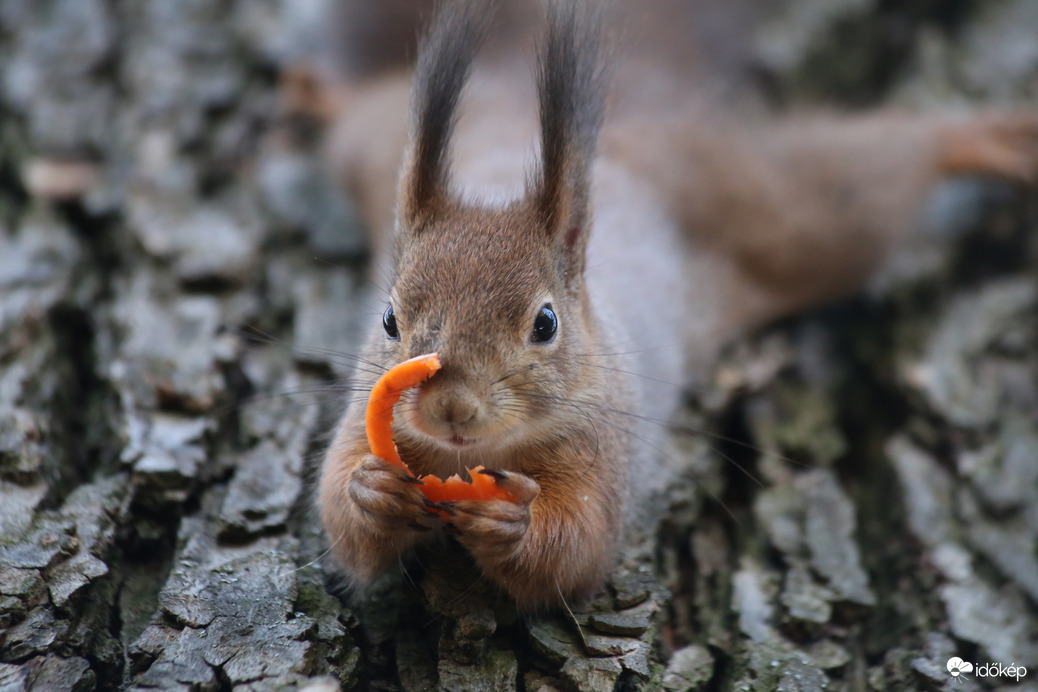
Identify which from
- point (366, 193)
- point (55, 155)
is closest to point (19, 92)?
point (55, 155)

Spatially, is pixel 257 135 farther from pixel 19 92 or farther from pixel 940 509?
pixel 940 509

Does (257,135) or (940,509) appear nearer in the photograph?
(940,509)

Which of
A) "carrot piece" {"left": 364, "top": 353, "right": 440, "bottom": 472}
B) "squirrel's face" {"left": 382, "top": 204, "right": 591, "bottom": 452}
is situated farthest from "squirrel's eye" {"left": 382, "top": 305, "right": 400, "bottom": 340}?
"carrot piece" {"left": 364, "top": 353, "right": 440, "bottom": 472}

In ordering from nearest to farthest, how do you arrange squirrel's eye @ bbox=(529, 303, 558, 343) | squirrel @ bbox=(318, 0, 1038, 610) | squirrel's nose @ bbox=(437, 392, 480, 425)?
squirrel's nose @ bbox=(437, 392, 480, 425) → squirrel @ bbox=(318, 0, 1038, 610) → squirrel's eye @ bbox=(529, 303, 558, 343)

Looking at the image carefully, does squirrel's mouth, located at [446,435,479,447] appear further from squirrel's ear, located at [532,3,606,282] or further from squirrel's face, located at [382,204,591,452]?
squirrel's ear, located at [532,3,606,282]

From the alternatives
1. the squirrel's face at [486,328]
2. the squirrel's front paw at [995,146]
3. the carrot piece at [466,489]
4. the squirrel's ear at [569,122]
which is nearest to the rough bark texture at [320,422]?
the squirrel's front paw at [995,146]
